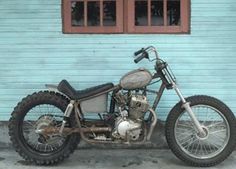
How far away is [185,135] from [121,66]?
4.04ft

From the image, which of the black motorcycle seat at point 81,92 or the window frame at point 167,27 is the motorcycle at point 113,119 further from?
the window frame at point 167,27

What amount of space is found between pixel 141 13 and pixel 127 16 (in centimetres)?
19

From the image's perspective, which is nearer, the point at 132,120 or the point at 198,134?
the point at 132,120

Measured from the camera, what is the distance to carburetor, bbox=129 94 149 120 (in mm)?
6332

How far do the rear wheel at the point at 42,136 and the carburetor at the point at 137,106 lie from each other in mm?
706

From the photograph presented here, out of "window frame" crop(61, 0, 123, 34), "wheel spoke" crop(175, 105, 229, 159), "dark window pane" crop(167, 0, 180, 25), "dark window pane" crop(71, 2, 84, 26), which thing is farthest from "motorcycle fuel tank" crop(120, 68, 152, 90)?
"dark window pane" crop(71, 2, 84, 26)

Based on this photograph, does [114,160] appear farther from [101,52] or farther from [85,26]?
[85,26]

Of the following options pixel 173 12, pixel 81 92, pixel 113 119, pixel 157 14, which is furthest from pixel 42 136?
pixel 173 12

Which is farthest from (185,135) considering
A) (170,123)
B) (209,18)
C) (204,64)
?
(209,18)

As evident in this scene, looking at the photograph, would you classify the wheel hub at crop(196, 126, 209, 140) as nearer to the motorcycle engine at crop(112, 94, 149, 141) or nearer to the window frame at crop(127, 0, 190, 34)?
the motorcycle engine at crop(112, 94, 149, 141)

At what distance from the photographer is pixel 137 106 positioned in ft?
20.8

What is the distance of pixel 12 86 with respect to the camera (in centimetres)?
714

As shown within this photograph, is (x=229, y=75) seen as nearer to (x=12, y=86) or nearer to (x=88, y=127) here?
(x=88, y=127)

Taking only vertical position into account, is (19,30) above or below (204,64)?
above
